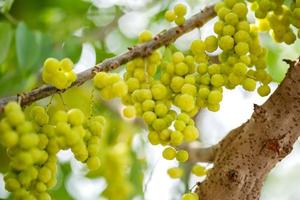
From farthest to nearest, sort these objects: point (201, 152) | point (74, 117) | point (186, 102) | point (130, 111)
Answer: point (201, 152), point (130, 111), point (186, 102), point (74, 117)

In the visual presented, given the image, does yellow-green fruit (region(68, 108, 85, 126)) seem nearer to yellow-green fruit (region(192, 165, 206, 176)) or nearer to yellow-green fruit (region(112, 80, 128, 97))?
yellow-green fruit (region(112, 80, 128, 97))

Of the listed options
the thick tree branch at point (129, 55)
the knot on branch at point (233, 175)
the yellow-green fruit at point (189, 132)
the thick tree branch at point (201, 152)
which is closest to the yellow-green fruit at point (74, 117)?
the thick tree branch at point (129, 55)

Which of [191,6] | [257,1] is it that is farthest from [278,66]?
[257,1]

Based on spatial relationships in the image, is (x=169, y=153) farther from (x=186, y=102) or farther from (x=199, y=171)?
(x=199, y=171)

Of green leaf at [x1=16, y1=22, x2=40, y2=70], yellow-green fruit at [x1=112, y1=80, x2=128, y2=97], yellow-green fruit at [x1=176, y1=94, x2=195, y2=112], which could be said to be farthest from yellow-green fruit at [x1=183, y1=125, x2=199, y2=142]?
green leaf at [x1=16, y1=22, x2=40, y2=70]

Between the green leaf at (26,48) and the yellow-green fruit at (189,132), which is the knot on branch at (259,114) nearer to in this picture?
the yellow-green fruit at (189,132)

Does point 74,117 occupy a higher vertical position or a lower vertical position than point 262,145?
higher

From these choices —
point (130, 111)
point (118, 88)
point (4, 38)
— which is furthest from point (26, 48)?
point (118, 88)
